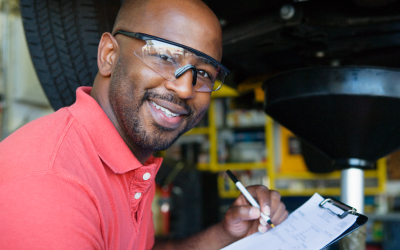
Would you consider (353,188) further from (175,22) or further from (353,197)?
(175,22)

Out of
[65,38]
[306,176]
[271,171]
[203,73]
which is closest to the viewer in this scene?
[203,73]

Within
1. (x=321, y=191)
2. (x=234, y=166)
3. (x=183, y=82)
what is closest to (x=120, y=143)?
(x=183, y=82)

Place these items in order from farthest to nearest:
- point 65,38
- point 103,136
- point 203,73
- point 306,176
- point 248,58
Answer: point 306,176 < point 248,58 < point 65,38 < point 203,73 < point 103,136

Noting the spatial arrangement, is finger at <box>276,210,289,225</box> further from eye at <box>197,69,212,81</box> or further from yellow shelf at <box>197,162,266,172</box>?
yellow shelf at <box>197,162,266,172</box>

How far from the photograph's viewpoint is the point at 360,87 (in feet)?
2.65

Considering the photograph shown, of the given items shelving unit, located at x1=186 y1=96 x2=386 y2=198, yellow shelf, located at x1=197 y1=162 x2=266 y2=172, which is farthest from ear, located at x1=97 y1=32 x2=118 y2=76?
yellow shelf, located at x1=197 y1=162 x2=266 y2=172

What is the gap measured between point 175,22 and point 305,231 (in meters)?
0.56

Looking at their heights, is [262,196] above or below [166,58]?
below

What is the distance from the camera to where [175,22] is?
79 centimetres

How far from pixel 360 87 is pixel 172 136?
0.45 meters

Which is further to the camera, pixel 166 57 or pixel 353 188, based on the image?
pixel 353 188

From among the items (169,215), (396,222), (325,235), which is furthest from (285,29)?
(396,222)

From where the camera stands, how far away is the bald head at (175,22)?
79cm

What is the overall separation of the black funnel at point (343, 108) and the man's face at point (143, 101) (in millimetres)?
270
